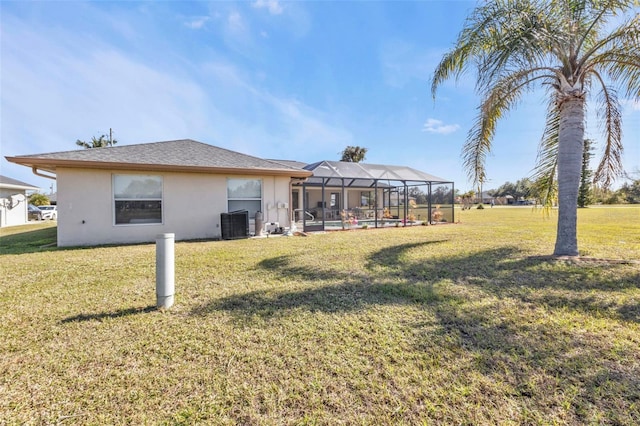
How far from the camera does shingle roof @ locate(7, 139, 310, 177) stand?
8.14 metres

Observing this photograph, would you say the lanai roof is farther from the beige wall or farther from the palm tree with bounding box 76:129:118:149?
the palm tree with bounding box 76:129:118:149

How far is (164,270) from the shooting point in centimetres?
370

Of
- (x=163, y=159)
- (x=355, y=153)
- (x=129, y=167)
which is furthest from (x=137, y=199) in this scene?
(x=355, y=153)

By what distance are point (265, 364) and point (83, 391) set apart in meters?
1.41

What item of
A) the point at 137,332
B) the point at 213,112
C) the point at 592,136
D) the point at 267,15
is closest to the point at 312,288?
the point at 137,332

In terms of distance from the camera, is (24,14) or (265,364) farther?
(24,14)

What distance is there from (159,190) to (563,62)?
1212 cm

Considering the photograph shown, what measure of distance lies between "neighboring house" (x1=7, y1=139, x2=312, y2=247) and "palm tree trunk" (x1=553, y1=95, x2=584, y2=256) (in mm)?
7932

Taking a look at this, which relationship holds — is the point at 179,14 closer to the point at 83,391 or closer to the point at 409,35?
the point at 409,35

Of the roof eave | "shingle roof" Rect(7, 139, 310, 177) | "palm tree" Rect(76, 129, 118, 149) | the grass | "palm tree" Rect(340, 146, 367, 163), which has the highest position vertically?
"palm tree" Rect(76, 129, 118, 149)

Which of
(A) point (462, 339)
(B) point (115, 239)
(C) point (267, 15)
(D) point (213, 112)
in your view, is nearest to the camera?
(A) point (462, 339)

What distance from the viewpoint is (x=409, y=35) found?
10.9 meters

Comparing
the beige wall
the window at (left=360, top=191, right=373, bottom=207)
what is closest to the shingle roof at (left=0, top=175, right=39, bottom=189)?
the beige wall

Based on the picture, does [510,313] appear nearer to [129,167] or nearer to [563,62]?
[563,62]
